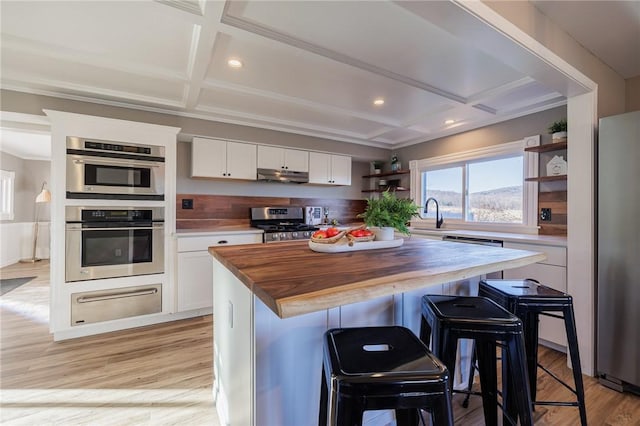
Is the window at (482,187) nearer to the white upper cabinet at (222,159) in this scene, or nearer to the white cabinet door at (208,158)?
the white upper cabinet at (222,159)

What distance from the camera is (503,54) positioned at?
1545mm

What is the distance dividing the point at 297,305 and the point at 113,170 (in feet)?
9.25

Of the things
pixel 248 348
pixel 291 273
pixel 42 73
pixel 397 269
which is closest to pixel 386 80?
pixel 397 269

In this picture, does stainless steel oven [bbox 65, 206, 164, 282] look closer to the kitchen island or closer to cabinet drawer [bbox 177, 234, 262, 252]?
cabinet drawer [bbox 177, 234, 262, 252]

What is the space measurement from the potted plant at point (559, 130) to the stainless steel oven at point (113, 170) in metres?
3.94

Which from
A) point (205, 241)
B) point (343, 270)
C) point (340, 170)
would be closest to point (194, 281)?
point (205, 241)

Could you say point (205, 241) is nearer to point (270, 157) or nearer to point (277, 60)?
point (270, 157)

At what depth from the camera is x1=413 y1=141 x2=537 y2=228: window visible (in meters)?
3.11

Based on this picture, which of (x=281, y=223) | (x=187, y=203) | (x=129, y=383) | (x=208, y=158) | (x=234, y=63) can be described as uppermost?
(x=234, y=63)

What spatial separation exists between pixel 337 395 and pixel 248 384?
0.51 meters

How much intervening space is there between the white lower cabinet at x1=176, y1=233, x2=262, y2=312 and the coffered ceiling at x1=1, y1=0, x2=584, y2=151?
1478 millimetres

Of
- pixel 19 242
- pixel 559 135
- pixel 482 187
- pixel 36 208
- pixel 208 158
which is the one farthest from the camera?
pixel 36 208

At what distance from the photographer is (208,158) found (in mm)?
3314

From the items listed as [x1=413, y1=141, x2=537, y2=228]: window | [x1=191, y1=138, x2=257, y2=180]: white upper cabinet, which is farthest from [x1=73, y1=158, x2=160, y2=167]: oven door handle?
[x1=413, y1=141, x2=537, y2=228]: window
